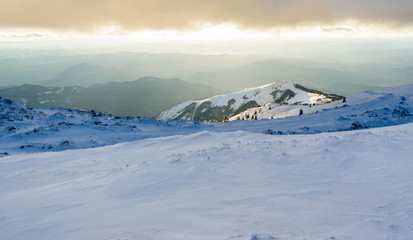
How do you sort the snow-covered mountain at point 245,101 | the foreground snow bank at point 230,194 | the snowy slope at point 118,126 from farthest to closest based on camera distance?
the snow-covered mountain at point 245,101 < the snowy slope at point 118,126 < the foreground snow bank at point 230,194

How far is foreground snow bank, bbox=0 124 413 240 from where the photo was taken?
194 inches

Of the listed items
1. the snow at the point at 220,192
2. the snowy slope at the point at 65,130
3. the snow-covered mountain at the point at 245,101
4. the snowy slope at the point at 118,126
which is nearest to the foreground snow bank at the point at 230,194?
the snow at the point at 220,192

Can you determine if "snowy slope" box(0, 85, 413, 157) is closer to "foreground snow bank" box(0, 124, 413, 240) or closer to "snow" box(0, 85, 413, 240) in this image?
"snow" box(0, 85, 413, 240)

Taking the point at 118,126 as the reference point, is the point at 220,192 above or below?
below

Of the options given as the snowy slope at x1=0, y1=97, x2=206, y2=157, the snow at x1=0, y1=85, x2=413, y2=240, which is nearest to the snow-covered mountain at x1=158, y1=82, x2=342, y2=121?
the snowy slope at x1=0, y1=97, x2=206, y2=157

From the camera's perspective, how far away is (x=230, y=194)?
6895 millimetres

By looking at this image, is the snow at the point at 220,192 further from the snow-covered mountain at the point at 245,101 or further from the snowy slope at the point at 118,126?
the snow-covered mountain at the point at 245,101

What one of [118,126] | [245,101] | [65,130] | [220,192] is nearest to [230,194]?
[220,192]

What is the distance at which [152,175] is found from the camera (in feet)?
29.8

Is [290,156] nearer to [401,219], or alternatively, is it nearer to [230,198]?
[230,198]

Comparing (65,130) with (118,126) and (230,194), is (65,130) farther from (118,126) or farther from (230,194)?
(230,194)

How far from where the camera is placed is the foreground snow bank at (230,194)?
493cm

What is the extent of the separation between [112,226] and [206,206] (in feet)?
7.28

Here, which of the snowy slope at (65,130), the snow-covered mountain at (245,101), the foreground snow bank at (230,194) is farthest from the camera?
the snow-covered mountain at (245,101)
